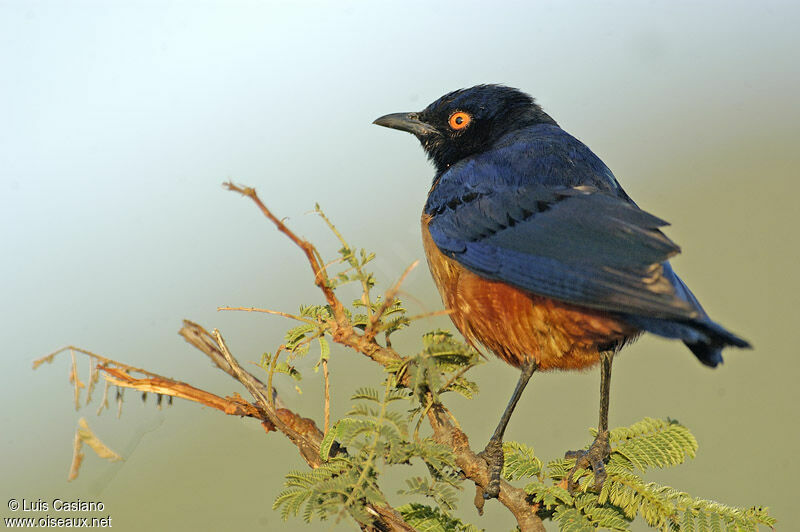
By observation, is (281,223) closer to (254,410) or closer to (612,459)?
(254,410)

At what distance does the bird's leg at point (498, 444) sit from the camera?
9.86 feet

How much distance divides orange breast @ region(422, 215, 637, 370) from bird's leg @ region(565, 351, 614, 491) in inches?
3.0

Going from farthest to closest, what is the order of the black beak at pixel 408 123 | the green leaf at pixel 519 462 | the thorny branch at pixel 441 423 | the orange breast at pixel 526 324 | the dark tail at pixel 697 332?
the black beak at pixel 408 123
the orange breast at pixel 526 324
the green leaf at pixel 519 462
the dark tail at pixel 697 332
the thorny branch at pixel 441 423

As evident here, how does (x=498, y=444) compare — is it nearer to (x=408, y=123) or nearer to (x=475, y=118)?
(x=475, y=118)

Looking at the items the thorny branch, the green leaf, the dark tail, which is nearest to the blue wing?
the dark tail

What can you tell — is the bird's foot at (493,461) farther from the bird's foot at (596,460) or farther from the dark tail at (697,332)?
the dark tail at (697,332)

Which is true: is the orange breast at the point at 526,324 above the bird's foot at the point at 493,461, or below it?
above

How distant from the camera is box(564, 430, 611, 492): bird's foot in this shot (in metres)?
3.10

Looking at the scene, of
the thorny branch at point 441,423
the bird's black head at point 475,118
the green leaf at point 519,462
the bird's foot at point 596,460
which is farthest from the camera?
the bird's black head at point 475,118

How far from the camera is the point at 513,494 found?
2961mm

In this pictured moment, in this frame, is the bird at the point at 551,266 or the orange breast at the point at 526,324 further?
the orange breast at the point at 526,324

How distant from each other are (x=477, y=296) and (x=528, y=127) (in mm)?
1692

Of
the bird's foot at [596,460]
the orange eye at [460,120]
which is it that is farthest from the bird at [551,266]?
the orange eye at [460,120]

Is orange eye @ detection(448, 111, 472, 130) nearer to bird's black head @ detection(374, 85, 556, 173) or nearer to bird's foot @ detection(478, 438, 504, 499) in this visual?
bird's black head @ detection(374, 85, 556, 173)
